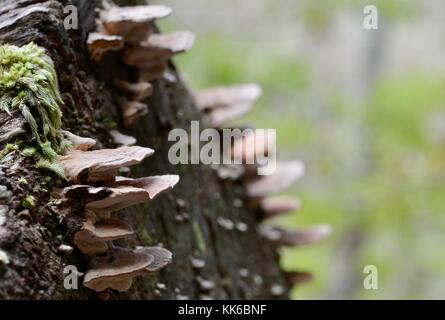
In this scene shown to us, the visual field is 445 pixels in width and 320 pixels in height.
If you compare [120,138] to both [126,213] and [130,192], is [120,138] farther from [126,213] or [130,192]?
[130,192]

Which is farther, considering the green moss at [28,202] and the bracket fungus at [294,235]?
the bracket fungus at [294,235]

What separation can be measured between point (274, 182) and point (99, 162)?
150cm

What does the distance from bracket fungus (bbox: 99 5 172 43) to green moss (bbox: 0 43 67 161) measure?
12.0 inches

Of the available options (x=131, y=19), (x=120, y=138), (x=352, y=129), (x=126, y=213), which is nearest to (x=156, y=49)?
(x=131, y=19)

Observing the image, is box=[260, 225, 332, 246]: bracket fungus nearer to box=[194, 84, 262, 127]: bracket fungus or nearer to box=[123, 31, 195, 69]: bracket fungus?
box=[194, 84, 262, 127]: bracket fungus

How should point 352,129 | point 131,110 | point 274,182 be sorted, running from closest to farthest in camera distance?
point 131,110
point 274,182
point 352,129

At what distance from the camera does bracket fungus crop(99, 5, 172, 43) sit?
174 cm

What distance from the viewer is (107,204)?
4.53 feet

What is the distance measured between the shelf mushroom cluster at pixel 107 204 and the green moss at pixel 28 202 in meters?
0.07

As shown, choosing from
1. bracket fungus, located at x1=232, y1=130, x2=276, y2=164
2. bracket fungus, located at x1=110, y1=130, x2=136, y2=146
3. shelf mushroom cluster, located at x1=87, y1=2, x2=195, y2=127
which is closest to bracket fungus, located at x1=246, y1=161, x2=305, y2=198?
Result: bracket fungus, located at x1=232, y1=130, x2=276, y2=164

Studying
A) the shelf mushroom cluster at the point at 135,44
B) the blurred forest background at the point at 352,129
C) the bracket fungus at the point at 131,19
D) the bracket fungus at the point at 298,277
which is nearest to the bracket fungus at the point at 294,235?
the bracket fungus at the point at 298,277

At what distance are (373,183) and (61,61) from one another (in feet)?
16.3

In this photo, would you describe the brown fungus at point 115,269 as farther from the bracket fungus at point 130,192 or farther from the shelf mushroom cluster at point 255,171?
the shelf mushroom cluster at point 255,171

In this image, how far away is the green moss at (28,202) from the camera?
4.36 ft
